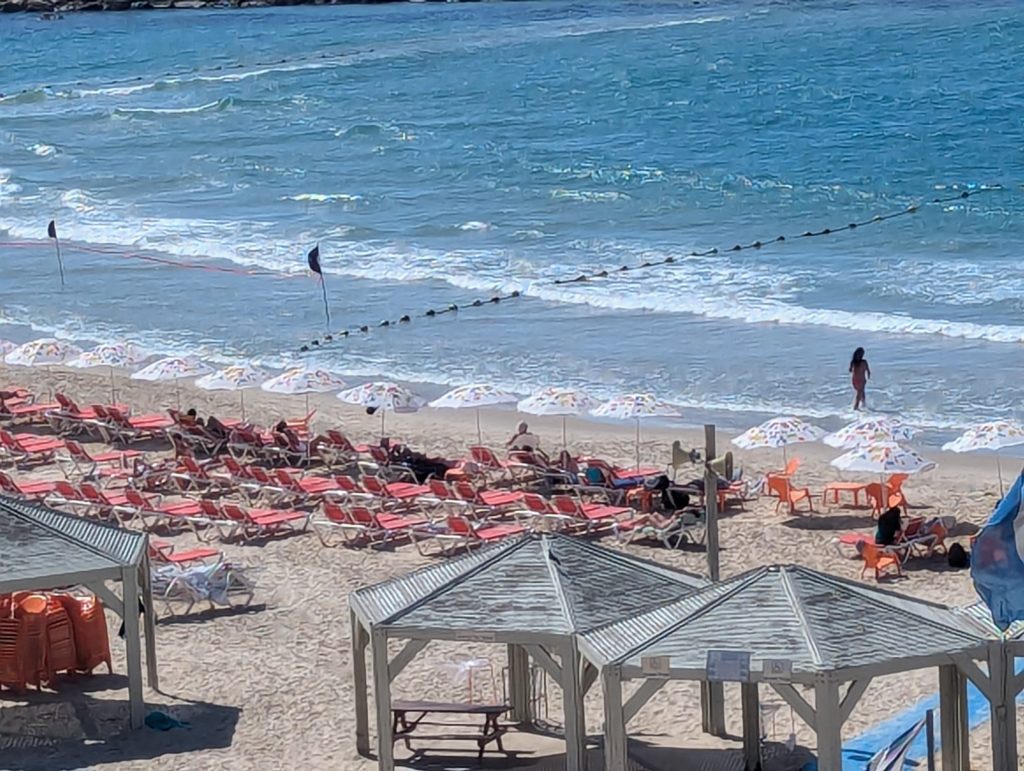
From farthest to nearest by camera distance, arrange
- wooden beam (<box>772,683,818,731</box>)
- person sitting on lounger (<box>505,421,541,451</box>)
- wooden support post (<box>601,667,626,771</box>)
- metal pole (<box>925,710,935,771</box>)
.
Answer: person sitting on lounger (<box>505,421,541,451</box>) → metal pole (<box>925,710,935,771</box>) → wooden support post (<box>601,667,626,771</box>) → wooden beam (<box>772,683,818,731</box>)

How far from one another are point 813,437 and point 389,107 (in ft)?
152

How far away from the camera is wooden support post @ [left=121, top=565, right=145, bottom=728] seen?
42.1ft

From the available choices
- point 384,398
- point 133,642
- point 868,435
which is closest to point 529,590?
point 133,642

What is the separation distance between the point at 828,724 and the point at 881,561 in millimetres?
5412

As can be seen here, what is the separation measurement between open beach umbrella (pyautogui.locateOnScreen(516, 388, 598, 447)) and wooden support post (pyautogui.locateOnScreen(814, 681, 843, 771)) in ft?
30.5

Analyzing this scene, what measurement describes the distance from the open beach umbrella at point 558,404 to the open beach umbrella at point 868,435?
8.66ft

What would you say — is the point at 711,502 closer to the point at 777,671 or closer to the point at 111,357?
the point at 777,671

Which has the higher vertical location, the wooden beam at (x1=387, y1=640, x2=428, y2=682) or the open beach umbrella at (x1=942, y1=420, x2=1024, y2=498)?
the open beach umbrella at (x1=942, y1=420, x2=1024, y2=498)

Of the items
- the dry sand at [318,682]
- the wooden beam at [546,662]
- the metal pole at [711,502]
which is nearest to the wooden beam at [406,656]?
the wooden beam at [546,662]

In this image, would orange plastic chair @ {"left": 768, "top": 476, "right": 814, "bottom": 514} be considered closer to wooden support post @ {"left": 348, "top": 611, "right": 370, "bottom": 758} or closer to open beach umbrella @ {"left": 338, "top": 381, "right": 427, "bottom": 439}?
open beach umbrella @ {"left": 338, "top": 381, "right": 427, "bottom": 439}

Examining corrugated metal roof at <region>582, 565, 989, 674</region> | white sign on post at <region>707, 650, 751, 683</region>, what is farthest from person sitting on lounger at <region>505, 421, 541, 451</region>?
white sign on post at <region>707, 650, 751, 683</region>

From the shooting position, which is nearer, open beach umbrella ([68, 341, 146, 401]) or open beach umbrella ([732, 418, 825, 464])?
open beach umbrella ([732, 418, 825, 464])

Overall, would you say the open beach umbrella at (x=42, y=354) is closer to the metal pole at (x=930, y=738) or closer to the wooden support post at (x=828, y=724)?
the metal pole at (x=930, y=738)

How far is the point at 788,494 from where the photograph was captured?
18.1m
